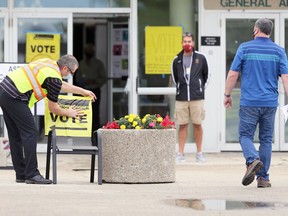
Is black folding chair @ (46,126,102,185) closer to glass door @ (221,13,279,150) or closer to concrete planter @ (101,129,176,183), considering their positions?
concrete planter @ (101,129,176,183)

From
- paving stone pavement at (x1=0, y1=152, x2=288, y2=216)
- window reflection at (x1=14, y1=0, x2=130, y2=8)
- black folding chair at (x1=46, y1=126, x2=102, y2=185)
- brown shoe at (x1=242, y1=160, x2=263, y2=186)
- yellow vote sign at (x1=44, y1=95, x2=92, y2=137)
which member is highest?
window reflection at (x1=14, y1=0, x2=130, y2=8)

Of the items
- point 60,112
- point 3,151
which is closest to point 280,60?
point 60,112

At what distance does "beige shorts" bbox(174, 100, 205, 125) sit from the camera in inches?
583

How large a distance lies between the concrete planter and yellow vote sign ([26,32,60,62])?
4.94m

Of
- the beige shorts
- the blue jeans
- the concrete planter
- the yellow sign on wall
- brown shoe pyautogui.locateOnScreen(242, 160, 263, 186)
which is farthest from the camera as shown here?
the yellow sign on wall

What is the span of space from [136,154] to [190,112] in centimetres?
353

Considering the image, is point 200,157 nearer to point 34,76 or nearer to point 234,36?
point 234,36

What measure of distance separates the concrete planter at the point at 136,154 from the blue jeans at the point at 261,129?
104 cm

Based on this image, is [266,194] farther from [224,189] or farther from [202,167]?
[202,167]

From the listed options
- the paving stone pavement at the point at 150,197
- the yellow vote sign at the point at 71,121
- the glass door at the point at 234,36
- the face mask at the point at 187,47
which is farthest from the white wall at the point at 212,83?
the yellow vote sign at the point at 71,121

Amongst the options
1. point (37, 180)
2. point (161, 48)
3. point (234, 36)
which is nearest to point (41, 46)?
point (161, 48)

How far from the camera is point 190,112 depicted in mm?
14875

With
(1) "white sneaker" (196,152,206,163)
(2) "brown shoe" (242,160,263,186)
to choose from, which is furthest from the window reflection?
(2) "brown shoe" (242,160,263,186)

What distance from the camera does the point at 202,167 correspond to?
46.1ft
